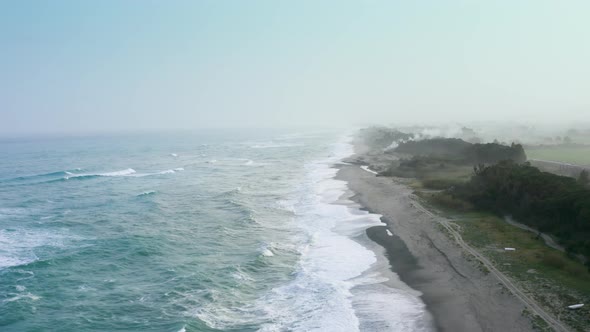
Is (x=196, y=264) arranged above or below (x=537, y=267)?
below

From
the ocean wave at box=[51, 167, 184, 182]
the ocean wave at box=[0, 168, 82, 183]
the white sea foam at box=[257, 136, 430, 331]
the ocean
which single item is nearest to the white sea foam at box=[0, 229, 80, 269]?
the ocean

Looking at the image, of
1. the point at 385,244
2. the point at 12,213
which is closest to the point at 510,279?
the point at 385,244

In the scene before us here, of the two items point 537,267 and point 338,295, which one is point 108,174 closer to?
point 338,295

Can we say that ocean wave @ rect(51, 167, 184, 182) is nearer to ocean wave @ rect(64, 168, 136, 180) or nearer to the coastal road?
ocean wave @ rect(64, 168, 136, 180)

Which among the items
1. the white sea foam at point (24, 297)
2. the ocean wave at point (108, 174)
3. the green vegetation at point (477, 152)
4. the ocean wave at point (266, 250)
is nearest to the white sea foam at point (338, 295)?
the ocean wave at point (266, 250)

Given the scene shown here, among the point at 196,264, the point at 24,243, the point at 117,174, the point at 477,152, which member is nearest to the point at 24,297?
the point at 196,264

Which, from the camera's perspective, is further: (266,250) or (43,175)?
(43,175)

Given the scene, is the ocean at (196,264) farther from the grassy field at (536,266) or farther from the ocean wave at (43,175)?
the ocean wave at (43,175)
